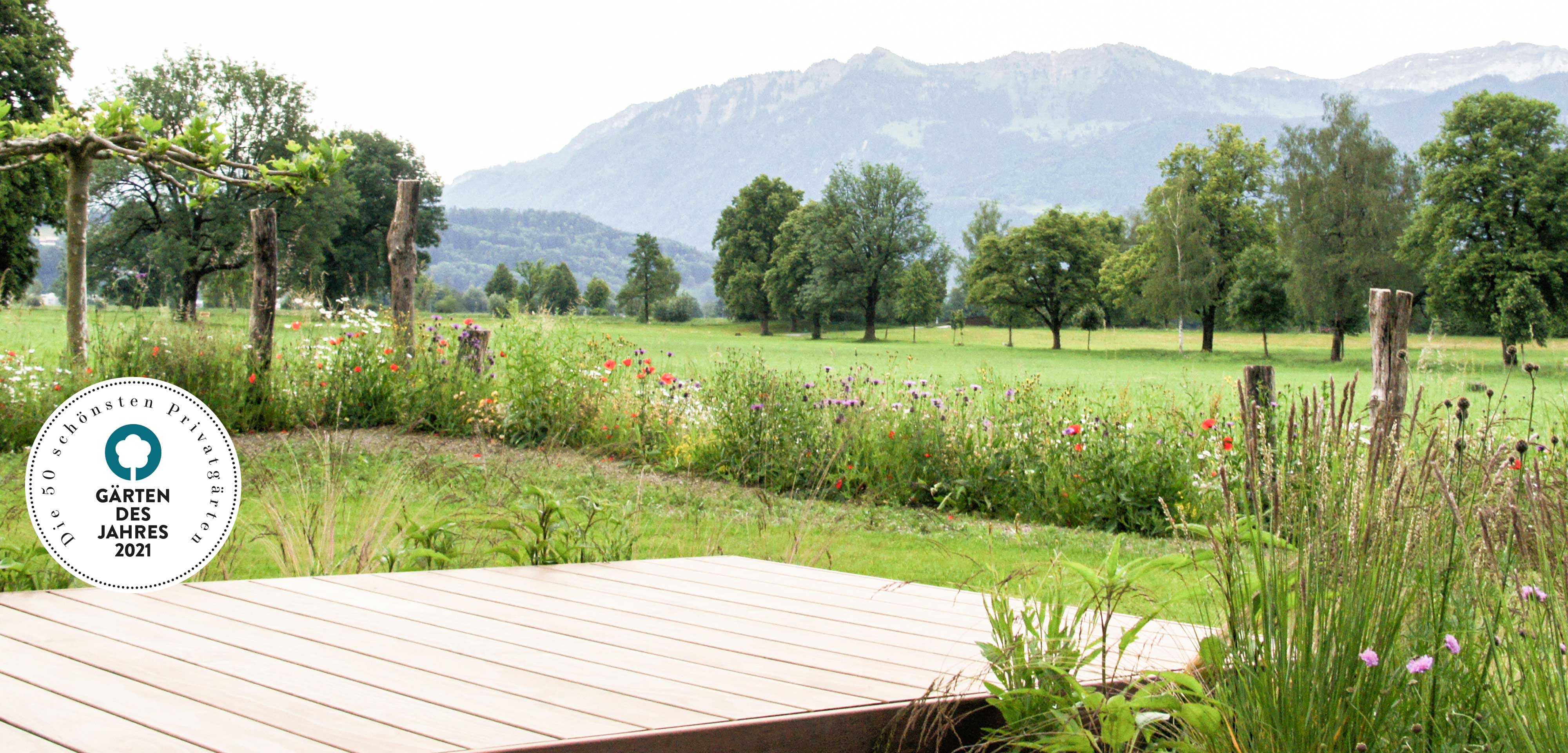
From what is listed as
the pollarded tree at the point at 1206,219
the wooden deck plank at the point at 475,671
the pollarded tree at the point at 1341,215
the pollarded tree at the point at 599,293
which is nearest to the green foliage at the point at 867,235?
the pollarded tree at the point at 1206,219

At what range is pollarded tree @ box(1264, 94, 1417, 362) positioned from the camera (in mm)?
32094

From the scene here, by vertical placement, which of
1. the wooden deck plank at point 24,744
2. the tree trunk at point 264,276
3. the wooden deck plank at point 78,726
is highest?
the tree trunk at point 264,276

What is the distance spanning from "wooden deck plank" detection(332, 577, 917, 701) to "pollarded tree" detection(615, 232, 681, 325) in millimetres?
69702

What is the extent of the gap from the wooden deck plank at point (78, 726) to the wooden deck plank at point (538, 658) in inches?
27.8

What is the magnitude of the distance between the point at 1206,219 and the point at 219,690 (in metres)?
40.1

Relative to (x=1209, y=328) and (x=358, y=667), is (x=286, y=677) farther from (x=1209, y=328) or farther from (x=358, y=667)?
(x=1209, y=328)

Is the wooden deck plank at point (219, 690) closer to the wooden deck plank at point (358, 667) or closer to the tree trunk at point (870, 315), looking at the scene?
the wooden deck plank at point (358, 667)

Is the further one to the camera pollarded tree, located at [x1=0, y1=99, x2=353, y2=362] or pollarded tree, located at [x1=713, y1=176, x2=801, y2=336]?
pollarded tree, located at [x1=713, y1=176, x2=801, y2=336]

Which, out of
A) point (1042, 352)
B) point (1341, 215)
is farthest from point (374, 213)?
point (1341, 215)

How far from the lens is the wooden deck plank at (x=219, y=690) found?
181 cm

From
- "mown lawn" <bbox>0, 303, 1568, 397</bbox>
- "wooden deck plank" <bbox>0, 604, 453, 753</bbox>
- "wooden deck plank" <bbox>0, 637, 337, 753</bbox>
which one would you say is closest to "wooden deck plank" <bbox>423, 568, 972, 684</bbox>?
"wooden deck plank" <bbox>0, 604, 453, 753</bbox>

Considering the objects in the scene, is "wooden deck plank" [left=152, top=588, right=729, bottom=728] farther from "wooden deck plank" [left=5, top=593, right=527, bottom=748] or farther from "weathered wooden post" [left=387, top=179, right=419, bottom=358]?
"weathered wooden post" [left=387, top=179, right=419, bottom=358]

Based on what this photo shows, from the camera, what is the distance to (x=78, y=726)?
1801mm

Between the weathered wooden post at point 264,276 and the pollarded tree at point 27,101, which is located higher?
the pollarded tree at point 27,101
